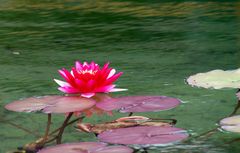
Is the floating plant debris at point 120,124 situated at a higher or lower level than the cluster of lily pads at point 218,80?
lower

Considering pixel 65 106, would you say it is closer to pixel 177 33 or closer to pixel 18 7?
pixel 177 33

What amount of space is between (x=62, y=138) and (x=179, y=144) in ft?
0.83

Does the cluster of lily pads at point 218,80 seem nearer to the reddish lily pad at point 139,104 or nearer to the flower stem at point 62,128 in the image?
the reddish lily pad at point 139,104

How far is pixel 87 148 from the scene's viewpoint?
1.29 meters

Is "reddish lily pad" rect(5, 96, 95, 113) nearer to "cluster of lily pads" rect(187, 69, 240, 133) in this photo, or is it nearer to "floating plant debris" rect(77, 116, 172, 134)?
"floating plant debris" rect(77, 116, 172, 134)

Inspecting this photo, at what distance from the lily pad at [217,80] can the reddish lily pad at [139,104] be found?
18 centimetres

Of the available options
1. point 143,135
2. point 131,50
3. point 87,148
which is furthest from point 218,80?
point 131,50

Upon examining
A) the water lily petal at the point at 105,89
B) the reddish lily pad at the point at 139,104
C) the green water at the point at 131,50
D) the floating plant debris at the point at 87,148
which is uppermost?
the green water at the point at 131,50

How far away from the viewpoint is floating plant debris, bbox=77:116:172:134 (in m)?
1.50

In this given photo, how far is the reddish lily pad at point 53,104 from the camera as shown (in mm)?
1565

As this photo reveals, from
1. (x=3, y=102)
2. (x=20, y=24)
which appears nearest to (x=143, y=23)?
(x=20, y=24)

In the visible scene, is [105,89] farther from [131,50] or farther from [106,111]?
[131,50]

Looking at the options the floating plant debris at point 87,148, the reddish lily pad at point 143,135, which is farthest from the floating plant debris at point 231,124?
the floating plant debris at point 87,148

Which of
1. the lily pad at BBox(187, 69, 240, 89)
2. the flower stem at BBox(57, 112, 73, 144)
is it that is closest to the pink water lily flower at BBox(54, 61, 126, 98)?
the flower stem at BBox(57, 112, 73, 144)
